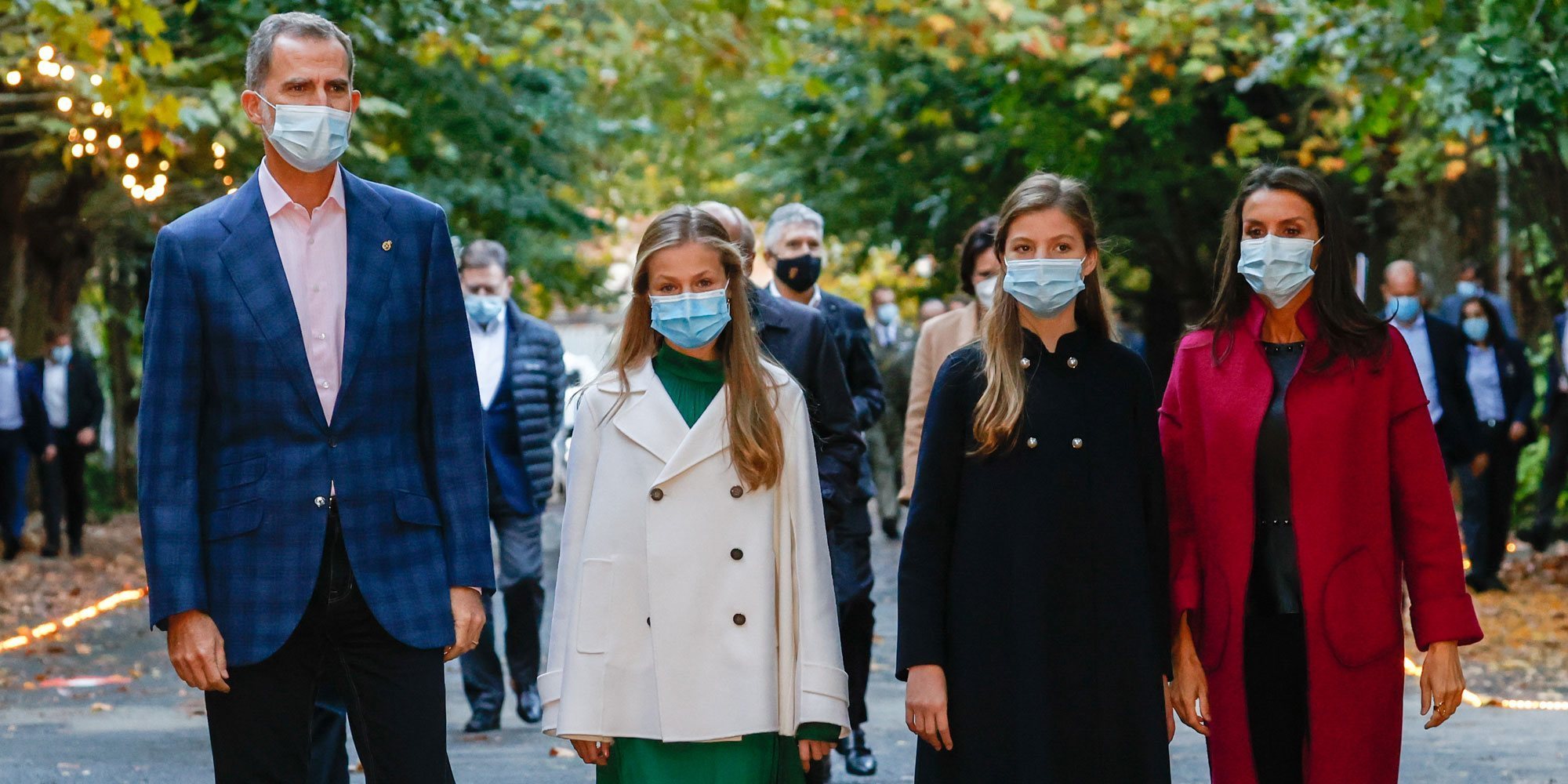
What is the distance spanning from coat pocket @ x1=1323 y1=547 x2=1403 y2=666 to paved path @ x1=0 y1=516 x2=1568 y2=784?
329 cm

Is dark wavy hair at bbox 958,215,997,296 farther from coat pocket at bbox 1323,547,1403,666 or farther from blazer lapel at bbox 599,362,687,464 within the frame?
coat pocket at bbox 1323,547,1403,666

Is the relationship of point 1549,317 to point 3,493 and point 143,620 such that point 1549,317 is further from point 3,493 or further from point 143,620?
point 3,493

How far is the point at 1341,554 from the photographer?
473cm

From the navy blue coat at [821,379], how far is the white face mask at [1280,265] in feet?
6.69

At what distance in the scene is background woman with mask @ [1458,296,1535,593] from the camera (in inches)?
558

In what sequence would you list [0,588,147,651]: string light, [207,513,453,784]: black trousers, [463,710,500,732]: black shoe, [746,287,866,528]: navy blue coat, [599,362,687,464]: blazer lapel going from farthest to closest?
[0,588,147,651]: string light → [463,710,500,732]: black shoe → [746,287,866,528]: navy blue coat → [599,362,687,464]: blazer lapel → [207,513,453,784]: black trousers

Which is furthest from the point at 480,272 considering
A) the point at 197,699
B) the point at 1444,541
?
the point at 1444,541

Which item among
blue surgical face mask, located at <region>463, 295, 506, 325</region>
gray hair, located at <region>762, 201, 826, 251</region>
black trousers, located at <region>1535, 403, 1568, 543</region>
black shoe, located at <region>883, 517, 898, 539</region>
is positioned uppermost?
gray hair, located at <region>762, 201, 826, 251</region>

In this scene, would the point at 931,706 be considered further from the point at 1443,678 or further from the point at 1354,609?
the point at 1443,678

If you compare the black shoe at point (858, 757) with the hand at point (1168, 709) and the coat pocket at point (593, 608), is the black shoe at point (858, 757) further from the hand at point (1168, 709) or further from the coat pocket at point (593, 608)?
the coat pocket at point (593, 608)

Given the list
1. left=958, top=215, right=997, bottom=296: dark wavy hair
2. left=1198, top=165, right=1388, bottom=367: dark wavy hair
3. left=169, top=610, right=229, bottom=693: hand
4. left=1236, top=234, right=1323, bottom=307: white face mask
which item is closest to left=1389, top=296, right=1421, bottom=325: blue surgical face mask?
left=958, top=215, right=997, bottom=296: dark wavy hair

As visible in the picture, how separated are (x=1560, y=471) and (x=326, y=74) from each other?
13886 mm

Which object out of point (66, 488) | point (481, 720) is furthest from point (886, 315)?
point (481, 720)

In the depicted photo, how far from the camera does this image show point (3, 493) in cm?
1919
